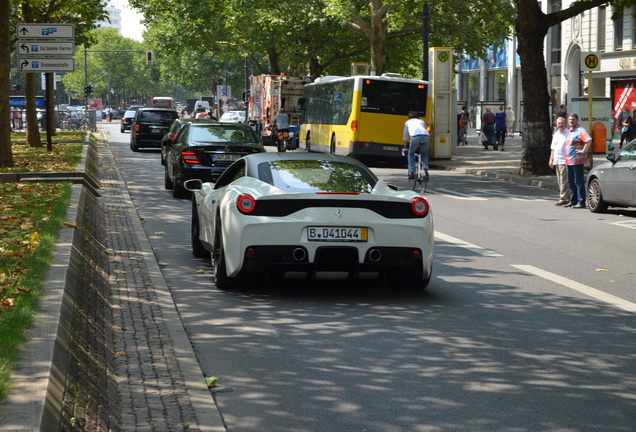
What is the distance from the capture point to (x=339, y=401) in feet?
20.1

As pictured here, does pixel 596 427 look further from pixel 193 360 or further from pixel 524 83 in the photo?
pixel 524 83

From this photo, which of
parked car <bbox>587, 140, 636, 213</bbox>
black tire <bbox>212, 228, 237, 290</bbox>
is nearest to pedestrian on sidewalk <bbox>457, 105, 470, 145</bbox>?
parked car <bbox>587, 140, 636, 213</bbox>

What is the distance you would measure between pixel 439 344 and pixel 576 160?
12.9 metres

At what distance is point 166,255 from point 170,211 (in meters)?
5.64

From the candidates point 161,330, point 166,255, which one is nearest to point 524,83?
point 166,255

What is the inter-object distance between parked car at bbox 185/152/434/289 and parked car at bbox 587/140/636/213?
883 cm

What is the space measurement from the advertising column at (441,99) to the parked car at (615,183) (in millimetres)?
17244

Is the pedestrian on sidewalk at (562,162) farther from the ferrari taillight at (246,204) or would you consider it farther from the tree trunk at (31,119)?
the tree trunk at (31,119)

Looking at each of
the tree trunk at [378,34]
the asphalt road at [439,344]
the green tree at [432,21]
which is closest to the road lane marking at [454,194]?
the asphalt road at [439,344]

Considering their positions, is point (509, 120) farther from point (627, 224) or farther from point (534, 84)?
→ point (627, 224)

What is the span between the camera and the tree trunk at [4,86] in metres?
24.0

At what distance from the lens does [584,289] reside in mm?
10234

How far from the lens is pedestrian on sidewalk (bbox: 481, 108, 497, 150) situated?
44500mm

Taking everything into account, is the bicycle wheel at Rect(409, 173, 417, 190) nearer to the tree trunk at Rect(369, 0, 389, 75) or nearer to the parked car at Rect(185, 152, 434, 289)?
the parked car at Rect(185, 152, 434, 289)
